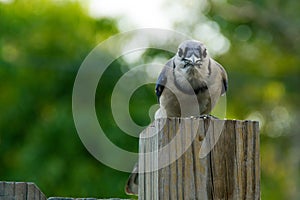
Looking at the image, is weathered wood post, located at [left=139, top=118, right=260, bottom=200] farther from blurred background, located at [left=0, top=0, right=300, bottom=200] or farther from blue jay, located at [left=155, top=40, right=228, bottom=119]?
blurred background, located at [left=0, top=0, right=300, bottom=200]

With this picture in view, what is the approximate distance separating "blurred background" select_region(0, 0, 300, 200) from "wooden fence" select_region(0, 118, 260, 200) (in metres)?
17.4

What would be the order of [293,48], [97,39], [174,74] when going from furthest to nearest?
[97,39] < [293,48] < [174,74]


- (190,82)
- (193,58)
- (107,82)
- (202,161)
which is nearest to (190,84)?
(190,82)

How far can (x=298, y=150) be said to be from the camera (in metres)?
24.0

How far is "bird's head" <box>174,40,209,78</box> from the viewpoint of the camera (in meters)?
5.00

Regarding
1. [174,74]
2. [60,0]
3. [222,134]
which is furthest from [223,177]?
[60,0]

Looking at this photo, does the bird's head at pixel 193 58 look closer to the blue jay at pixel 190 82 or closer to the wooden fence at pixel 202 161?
the blue jay at pixel 190 82

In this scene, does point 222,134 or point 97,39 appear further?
point 97,39

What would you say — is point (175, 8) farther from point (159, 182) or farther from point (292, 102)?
point (159, 182)

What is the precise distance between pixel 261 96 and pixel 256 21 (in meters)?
2.08

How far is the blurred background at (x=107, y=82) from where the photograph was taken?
72.5 ft

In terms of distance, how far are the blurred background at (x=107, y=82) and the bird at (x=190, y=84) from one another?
15.4 m

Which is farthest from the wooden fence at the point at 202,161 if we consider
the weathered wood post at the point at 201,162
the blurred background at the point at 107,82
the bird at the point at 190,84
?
the blurred background at the point at 107,82

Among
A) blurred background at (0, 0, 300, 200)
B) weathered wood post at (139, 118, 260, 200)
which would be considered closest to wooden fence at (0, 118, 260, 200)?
weathered wood post at (139, 118, 260, 200)
